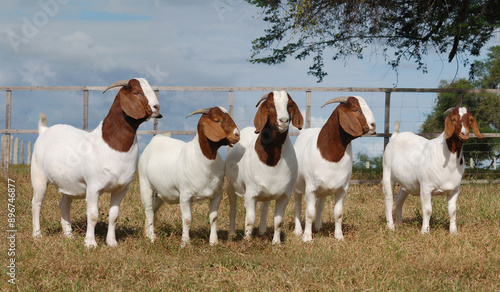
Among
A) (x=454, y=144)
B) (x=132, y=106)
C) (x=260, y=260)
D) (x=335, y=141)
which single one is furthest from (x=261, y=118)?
(x=454, y=144)

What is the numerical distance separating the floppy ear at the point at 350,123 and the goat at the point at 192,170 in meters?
1.37

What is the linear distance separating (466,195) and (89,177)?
25.7 feet

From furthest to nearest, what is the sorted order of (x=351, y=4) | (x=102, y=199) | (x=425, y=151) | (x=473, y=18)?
(x=473, y=18) → (x=351, y=4) → (x=102, y=199) → (x=425, y=151)

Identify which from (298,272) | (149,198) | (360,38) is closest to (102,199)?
(149,198)

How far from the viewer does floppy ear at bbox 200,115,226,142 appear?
5641 mm

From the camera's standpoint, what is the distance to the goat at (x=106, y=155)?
5.73 meters

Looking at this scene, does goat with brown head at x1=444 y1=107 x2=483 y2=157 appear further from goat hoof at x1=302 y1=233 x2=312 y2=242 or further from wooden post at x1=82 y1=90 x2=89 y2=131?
wooden post at x1=82 y1=90 x2=89 y2=131

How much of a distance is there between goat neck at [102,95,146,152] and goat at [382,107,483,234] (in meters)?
3.93

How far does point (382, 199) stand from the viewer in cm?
1059

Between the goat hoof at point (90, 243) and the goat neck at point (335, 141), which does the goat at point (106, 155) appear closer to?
the goat hoof at point (90, 243)

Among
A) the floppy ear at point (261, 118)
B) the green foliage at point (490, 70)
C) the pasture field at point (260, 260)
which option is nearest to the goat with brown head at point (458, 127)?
the pasture field at point (260, 260)

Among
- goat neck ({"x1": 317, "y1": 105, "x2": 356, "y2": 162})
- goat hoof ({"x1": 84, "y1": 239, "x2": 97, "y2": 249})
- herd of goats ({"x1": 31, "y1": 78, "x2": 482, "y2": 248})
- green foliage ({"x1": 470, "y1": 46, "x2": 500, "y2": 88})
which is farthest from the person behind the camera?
green foliage ({"x1": 470, "y1": 46, "x2": 500, "y2": 88})

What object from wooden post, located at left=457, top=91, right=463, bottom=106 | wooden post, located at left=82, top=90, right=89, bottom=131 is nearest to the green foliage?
wooden post, located at left=457, top=91, right=463, bottom=106

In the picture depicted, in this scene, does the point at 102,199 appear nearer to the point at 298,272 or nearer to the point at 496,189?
the point at 298,272
